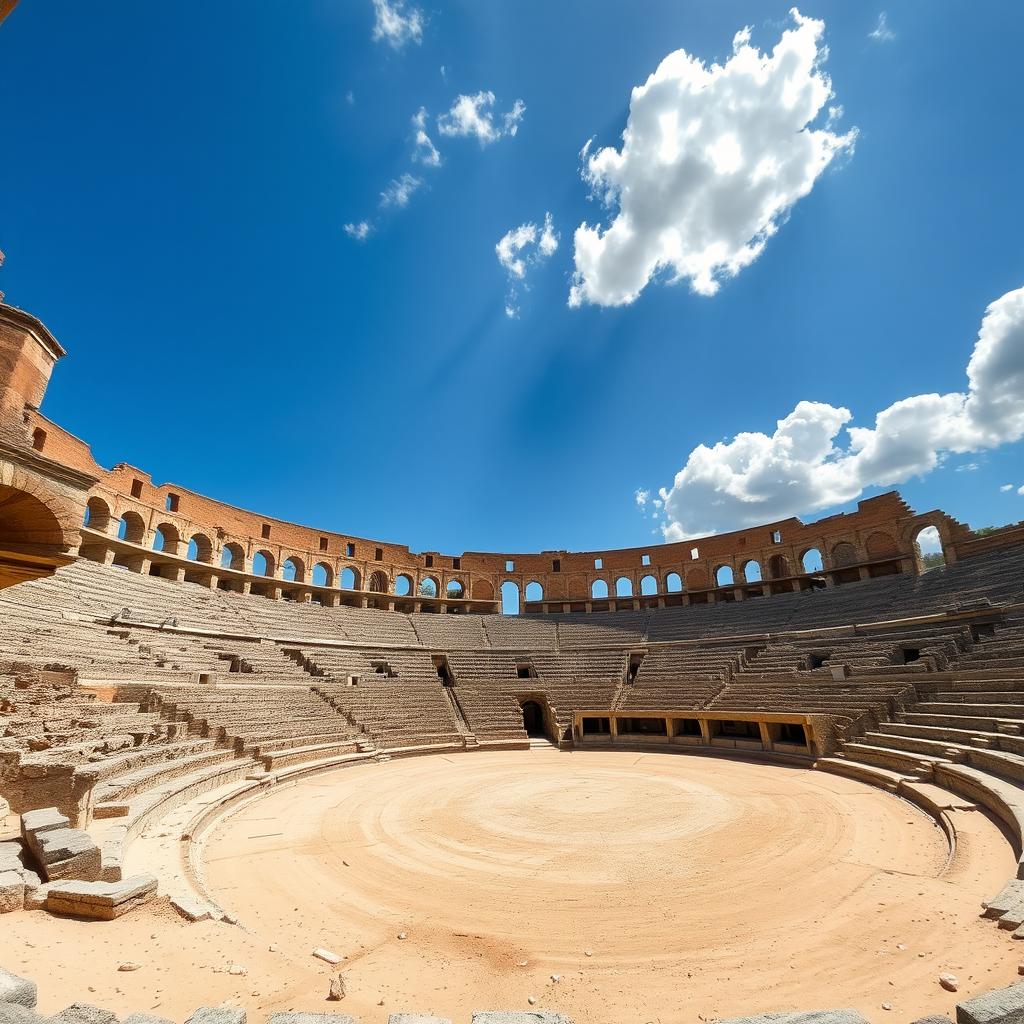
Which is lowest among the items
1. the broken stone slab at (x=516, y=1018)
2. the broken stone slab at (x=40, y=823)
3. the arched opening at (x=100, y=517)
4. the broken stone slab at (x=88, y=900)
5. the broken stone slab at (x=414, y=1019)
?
the broken stone slab at (x=516, y=1018)

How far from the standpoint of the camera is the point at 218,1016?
11.3 feet

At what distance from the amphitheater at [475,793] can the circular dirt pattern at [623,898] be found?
0.06m

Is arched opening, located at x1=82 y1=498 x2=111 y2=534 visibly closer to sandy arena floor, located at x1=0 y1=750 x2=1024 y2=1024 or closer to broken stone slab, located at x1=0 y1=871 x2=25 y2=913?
sandy arena floor, located at x1=0 y1=750 x2=1024 y2=1024

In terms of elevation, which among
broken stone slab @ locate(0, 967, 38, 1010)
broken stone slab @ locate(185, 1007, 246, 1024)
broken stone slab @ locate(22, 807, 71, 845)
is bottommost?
broken stone slab @ locate(185, 1007, 246, 1024)

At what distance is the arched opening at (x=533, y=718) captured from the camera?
2827cm

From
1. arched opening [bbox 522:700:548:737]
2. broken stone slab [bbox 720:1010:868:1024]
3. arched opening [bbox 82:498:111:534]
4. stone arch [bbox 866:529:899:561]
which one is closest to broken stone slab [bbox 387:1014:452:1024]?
broken stone slab [bbox 720:1010:868:1024]

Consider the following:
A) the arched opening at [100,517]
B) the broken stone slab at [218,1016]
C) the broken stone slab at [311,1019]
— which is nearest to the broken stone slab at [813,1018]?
the broken stone slab at [311,1019]

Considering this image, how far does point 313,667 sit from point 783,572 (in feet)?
105

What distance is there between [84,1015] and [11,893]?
3.00m

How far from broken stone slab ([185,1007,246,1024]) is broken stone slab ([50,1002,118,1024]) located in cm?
50

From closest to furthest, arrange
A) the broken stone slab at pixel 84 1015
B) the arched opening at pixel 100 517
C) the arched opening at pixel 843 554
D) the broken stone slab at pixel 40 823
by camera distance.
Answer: the broken stone slab at pixel 84 1015
the broken stone slab at pixel 40 823
the arched opening at pixel 100 517
the arched opening at pixel 843 554

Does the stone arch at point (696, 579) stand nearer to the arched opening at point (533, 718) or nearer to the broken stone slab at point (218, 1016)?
the arched opening at point (533, 718)

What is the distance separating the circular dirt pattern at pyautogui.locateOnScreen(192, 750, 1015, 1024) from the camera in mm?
5031

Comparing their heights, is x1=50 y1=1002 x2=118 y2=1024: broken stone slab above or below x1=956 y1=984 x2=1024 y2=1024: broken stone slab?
above
